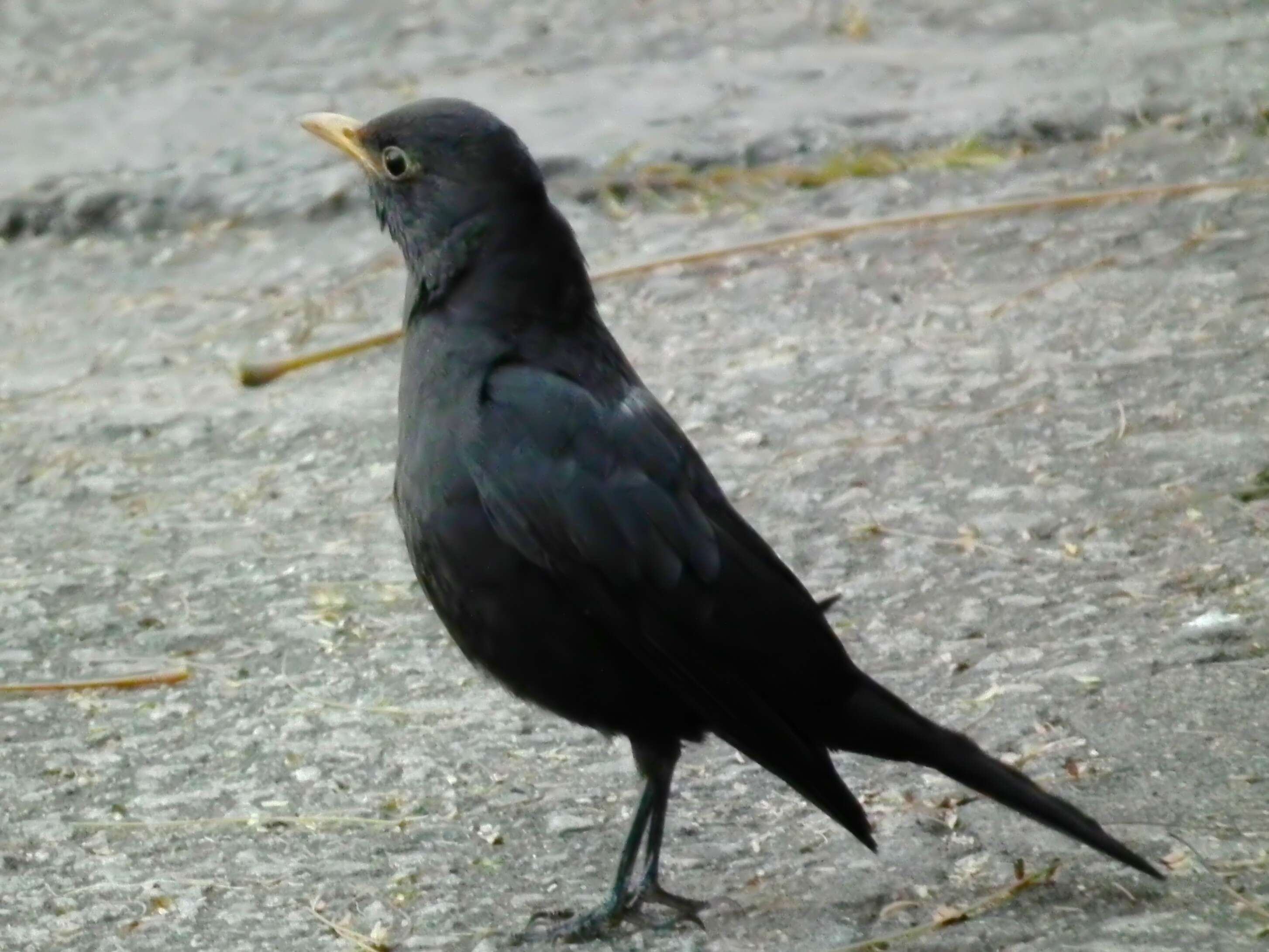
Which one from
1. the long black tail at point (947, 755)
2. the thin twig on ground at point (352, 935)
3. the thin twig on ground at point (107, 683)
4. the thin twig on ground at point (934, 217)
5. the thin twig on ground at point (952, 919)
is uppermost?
the thin twig on ground at point (934, 217)

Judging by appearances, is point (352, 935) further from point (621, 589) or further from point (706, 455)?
point (706, 455)

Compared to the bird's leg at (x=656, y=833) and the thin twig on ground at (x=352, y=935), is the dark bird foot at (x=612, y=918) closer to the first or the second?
the bird's leg at (x=656, y=833)

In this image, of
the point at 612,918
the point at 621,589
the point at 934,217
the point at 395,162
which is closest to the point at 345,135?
the point at 395,162

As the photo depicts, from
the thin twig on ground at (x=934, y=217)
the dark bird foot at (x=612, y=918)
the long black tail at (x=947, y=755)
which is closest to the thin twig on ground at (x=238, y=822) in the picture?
the dark bird foot at (x=612, y=918)

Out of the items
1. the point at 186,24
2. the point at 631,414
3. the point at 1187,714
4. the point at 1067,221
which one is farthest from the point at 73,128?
the point at 1187,714

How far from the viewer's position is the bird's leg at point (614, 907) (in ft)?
10.3

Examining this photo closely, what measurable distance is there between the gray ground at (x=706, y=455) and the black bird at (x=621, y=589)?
0.73 ft

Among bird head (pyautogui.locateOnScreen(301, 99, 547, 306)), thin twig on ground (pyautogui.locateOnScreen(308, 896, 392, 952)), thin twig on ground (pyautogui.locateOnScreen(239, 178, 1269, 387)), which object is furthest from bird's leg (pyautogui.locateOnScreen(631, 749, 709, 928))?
thin twig on ground (pyautogui.locateOnScreen(239, 178, 1269, 387))

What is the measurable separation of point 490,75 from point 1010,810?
16.0 feet

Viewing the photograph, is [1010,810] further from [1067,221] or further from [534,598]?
[1067,221]

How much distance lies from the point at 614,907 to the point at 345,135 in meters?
1.57

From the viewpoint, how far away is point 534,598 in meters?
3.10

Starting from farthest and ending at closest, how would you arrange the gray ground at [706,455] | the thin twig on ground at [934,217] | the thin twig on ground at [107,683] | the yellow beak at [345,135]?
the thin twig on ground at [934,217] → the thin twig on ground at [107,683] → the yellow beak at [345,135] → the gray ground at [706,455]

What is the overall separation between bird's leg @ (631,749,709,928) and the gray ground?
0.07 meters
